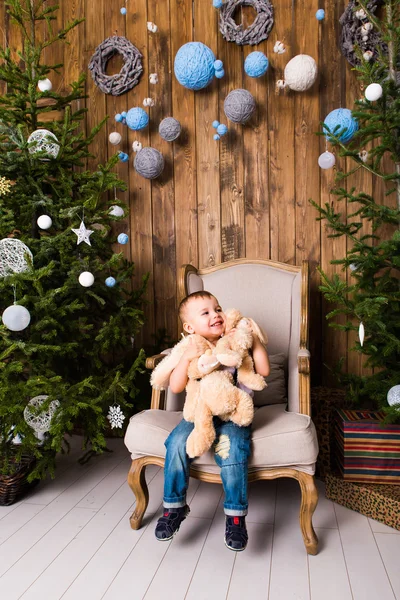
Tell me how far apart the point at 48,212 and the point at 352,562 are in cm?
196

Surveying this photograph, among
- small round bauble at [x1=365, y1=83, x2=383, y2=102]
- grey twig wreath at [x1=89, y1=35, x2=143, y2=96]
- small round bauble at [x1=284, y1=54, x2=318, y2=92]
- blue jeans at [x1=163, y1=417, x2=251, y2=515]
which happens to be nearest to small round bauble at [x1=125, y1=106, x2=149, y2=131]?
grey twig wreath at [x1=89, y1=35, x2=143, y2=96]

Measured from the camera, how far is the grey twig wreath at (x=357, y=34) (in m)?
2.41

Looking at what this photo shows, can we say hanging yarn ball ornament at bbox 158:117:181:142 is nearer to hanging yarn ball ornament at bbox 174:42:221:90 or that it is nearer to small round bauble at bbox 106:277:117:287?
hanging yarn ball ornament at bbox 174:42:221:90

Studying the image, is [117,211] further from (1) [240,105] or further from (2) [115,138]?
(1) [240,105]

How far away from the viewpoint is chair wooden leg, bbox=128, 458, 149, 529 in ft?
6.22

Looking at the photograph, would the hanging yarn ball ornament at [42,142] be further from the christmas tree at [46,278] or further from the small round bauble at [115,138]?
the small round bauble at [115,138]

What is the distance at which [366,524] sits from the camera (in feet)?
6.37

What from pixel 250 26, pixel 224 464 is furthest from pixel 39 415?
pixel 250 26

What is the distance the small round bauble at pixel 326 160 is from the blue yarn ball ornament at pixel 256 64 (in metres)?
0.54

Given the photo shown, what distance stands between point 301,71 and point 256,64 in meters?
0.24

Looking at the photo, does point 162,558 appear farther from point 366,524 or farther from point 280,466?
point 366,524

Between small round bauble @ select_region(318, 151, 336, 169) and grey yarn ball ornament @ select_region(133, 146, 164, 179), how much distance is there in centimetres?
90

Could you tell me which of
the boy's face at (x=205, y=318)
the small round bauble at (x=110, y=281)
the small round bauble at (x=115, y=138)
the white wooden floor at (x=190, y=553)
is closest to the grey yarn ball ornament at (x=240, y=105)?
the small round bauble at (x=115, y=138)

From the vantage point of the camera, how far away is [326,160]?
2.45 m
